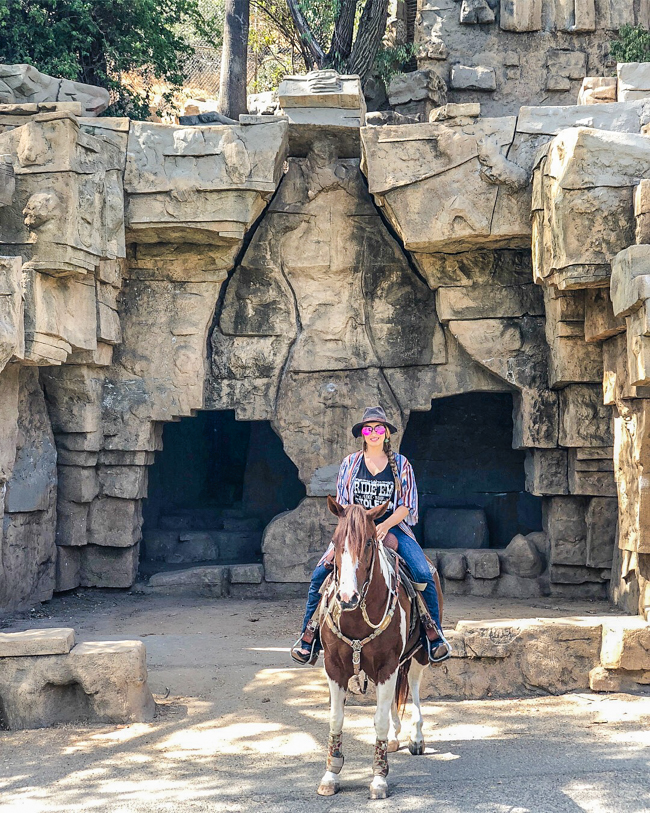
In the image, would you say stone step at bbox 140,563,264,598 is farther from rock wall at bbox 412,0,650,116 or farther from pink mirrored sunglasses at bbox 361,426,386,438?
rock wall at bbox 412,0,650,116

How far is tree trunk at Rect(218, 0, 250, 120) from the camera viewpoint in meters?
12.3

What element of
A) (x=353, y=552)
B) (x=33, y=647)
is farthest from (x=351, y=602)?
(x=33, y=647)

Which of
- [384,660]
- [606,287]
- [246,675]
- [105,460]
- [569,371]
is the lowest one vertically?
[246,675]

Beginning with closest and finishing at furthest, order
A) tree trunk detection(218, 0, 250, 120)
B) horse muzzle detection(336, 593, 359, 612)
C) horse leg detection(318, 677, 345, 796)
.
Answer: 1. horse muzzle detection(336, 593, 359, 612)
2. horse leg detection(318, 677, 345, 796)
3. tree trunk detection(218, 0, 250, 120)

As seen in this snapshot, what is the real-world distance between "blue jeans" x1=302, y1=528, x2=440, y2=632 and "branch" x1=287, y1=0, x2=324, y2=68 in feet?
30.9

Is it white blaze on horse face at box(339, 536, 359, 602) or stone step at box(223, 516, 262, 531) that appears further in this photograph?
stone step at box(223, 516, 262, 531)

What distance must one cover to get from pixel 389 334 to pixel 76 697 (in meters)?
6.28

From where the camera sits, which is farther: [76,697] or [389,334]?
[389,334]

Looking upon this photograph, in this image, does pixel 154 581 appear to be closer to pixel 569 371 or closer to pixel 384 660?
pixel 569 371

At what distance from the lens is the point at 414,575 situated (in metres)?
5.59

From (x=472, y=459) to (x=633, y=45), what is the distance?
20.6 ft

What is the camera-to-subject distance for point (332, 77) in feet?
33.3

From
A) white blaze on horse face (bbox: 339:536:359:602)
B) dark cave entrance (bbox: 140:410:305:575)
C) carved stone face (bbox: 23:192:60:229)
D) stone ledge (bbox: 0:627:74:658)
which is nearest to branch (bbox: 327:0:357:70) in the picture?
dark cave entrance (bbox: 140:410:305:575)

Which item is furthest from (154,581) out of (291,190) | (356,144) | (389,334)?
(356,144)
